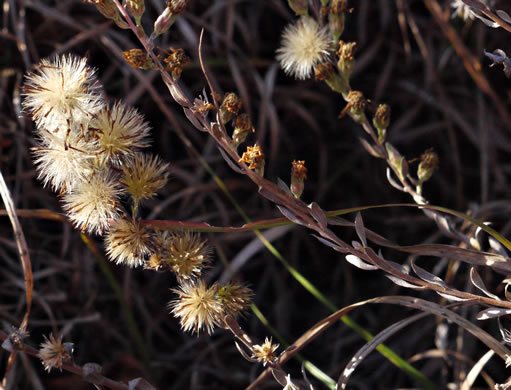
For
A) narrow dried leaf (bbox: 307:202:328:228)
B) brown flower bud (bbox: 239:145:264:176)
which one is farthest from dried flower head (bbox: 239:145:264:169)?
narrow dried leaf (bbox: 307:202:328:228)

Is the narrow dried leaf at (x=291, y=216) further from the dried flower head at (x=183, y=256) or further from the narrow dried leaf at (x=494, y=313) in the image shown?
the narrow dried leaf at (x=494, y=313)

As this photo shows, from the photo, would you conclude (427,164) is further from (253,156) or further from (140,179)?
(140,179)

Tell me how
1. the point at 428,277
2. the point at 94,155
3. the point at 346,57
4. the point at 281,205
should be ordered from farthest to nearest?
the point at 281,205 < the point at 346,57 < the point at 428,277 < the point at 94,155

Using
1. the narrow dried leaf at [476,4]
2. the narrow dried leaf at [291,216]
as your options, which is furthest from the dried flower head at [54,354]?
the narrow dried leaf at [476,4]

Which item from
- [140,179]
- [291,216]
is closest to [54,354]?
[140,179]

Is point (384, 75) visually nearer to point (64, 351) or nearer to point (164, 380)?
point (164, 380)

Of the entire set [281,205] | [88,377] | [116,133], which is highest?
[116,133]

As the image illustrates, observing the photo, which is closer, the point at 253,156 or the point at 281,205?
the point at 253,156
